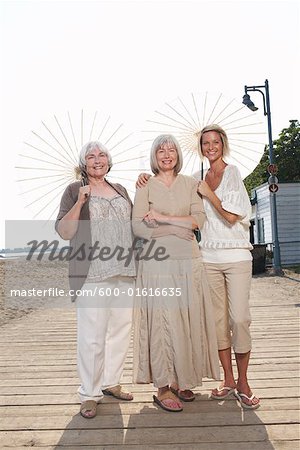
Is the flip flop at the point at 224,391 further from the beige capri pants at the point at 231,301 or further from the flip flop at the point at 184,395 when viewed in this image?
the beige capri pants at the point at 231,301

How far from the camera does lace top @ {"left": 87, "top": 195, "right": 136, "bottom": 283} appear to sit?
300cm

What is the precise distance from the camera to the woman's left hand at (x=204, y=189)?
3.01 meters

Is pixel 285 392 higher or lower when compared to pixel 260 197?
lower

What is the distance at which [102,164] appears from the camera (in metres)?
3.09

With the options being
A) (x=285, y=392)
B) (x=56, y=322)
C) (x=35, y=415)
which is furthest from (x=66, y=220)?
(x=56, y=322)

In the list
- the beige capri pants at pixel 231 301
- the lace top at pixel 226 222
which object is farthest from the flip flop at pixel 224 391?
the lace top at pixel 226 222

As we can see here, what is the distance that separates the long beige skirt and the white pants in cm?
15

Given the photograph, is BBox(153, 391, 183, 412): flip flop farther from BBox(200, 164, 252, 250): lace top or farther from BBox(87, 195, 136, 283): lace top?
BBox(200, 164, 252, 250): lace top

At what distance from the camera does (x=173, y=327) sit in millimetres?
2930

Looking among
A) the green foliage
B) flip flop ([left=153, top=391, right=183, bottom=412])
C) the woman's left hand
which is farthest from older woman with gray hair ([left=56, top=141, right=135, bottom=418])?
the green foliage

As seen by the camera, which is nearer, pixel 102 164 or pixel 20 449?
pixel 20 449

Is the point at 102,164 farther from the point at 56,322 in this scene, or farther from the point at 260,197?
the point at 260,197

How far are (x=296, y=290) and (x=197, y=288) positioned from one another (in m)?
7.90

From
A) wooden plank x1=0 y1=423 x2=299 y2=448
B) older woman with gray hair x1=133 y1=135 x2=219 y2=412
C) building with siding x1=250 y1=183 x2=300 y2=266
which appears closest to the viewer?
wooden plank x1=0 y1=423 x2=299 y2=448
